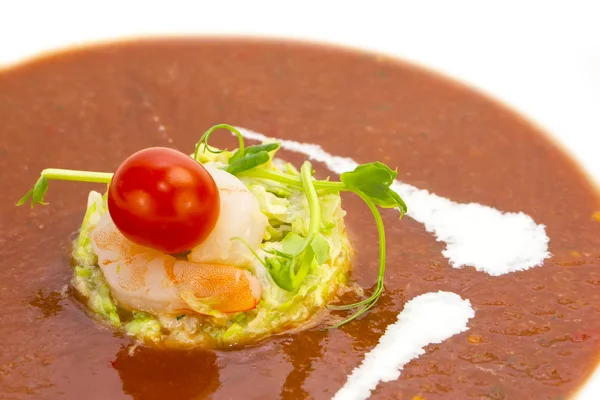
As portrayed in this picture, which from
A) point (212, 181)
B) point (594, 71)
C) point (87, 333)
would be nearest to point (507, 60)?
point (594, 71)

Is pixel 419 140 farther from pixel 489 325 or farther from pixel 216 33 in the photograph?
pixel 216 33

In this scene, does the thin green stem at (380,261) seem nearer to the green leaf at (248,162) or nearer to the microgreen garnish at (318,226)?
the microgreen garnish at (318,226)

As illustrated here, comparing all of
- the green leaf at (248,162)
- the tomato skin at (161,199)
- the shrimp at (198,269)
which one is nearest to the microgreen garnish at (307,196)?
the green leaf at (248,162)

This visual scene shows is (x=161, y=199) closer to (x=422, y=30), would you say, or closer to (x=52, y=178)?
(x=52, y=178)

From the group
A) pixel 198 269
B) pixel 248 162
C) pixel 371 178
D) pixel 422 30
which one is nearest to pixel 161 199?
pixel 198 269

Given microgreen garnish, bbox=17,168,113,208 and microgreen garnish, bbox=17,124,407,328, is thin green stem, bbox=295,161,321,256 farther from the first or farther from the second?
microgreen garnish, bbox=17,168,113,208

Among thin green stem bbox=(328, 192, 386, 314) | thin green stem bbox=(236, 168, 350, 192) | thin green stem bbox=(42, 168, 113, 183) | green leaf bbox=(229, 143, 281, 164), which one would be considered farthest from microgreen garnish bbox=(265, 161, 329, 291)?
thin green stem bbox=(42, 168, 113, 183)
